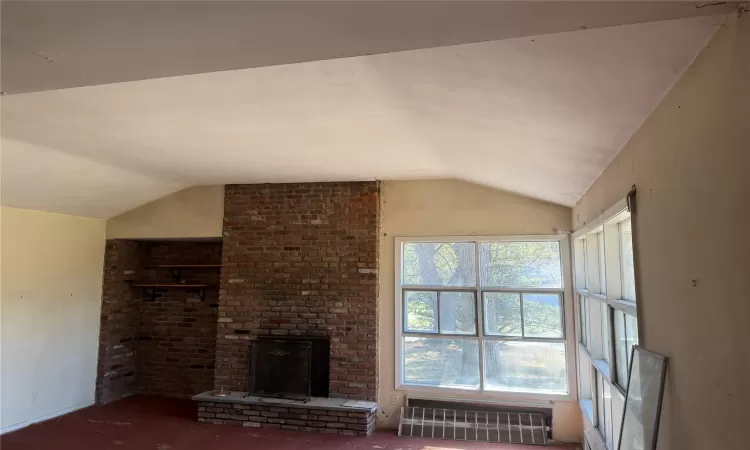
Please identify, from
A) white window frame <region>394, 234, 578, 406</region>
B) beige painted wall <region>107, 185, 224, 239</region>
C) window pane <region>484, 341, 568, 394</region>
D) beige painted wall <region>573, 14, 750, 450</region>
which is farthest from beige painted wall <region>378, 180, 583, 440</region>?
beige painted wall <region>573, 14, 750, 450</region>

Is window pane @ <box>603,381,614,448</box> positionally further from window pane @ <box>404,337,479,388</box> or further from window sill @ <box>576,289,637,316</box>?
window pane @ <box>404,337,479,388</box>

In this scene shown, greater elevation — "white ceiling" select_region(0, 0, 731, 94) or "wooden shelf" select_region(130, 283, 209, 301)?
"white ceiling" select_region(0, 0, 731, 94)

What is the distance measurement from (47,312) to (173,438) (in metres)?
2.27

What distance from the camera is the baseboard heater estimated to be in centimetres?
472

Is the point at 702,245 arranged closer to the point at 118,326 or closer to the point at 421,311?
the point at 421,311

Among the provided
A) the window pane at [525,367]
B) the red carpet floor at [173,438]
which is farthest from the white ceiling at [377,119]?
the red carpet floor at [173,438]

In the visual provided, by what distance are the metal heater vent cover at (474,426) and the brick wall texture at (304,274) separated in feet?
1.84

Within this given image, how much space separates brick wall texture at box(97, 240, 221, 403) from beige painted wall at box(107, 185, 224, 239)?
0.33 meters

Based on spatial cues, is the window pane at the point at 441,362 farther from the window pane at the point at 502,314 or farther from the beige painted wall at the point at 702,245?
the beige painted wall at the point at 702,245

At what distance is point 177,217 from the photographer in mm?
6059

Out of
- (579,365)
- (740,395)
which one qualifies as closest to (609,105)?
(740,395)

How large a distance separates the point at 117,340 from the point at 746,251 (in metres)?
6.98

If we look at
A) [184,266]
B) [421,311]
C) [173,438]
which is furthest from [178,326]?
[421,311]

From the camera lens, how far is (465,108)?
2.62 m
